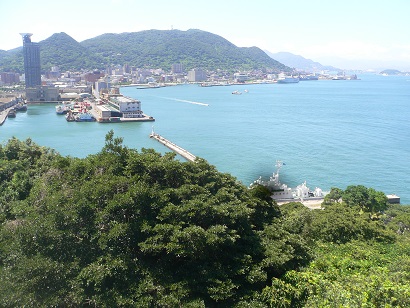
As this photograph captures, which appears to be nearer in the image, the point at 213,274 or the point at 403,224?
the point at 213,274

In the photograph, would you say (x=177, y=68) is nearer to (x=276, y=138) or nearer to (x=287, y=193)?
(x=276, y=138)

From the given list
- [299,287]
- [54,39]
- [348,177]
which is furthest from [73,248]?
[54,39]

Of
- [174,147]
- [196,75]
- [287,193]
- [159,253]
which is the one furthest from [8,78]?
[159,253]

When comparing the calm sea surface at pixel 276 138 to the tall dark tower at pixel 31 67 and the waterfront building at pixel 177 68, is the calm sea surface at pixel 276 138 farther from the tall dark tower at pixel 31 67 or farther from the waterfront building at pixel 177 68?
the waterfront building at pixel 177 68

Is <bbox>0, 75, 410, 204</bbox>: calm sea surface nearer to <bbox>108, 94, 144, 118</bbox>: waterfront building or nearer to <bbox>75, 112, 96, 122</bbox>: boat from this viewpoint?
<bbox>75, 112, 96, 122</bbox>: boat

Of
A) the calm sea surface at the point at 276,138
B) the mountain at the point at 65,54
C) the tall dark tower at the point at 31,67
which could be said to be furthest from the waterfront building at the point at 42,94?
the mountain at the point at 65,54

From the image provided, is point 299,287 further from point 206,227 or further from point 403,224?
point 403,224

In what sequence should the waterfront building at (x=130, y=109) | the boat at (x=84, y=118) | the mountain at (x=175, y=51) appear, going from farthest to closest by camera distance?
the mountain at (x=175, y=51), the waterfront building at (x=130, y=109), the boat at (x=84, y=118)

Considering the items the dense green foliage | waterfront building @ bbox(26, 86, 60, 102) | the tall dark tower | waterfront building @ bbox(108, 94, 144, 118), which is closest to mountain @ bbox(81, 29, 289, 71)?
the tall dark tower
